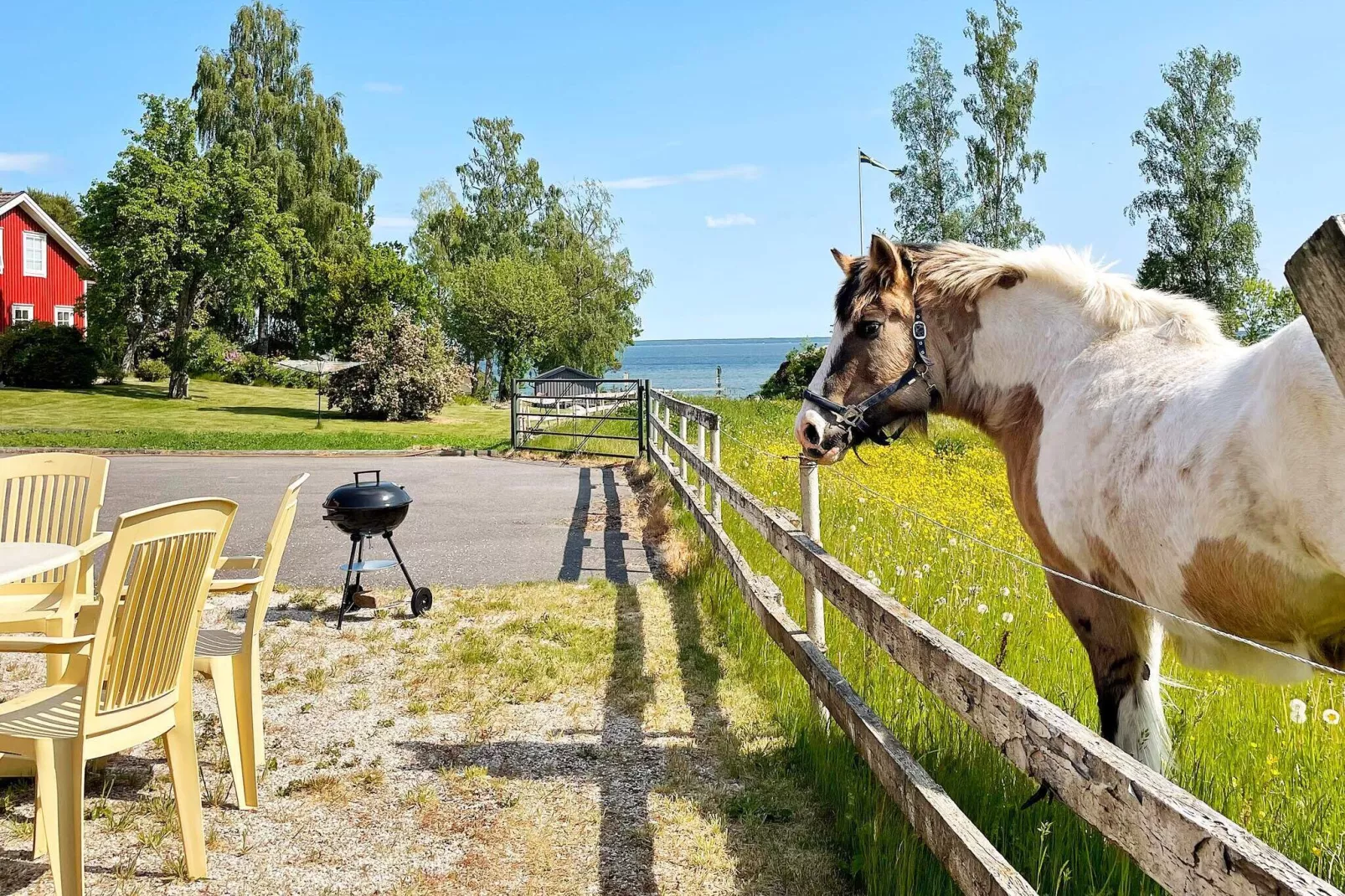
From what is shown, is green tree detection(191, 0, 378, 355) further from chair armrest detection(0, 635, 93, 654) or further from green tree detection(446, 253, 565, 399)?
chair armrest detection(0, 635, 93, 654)

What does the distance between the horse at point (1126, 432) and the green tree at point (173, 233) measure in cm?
3195

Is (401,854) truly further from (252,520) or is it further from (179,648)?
(252,520)

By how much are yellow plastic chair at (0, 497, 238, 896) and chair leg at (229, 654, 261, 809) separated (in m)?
0.49

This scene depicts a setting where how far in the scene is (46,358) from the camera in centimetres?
3244

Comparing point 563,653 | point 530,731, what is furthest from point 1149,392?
point 563,653

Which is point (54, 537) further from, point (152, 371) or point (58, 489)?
point (152, 371)

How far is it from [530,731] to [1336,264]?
4.08 m

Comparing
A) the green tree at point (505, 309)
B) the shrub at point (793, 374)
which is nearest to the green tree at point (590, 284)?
the green tree at point (505, 309)

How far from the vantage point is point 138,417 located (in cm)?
2675

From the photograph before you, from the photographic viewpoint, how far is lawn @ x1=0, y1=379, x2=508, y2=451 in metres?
21.1

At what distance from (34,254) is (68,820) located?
43.4m

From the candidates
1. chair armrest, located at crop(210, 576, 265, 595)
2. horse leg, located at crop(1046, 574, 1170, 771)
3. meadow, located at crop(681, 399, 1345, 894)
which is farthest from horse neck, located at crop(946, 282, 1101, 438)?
chair armrest, located at crop(210, 576, 265, 595)

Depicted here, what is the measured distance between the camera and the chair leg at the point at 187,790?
3.20 meters

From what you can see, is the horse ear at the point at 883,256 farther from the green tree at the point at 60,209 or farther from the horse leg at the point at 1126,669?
the green tree at the point at 60,209
